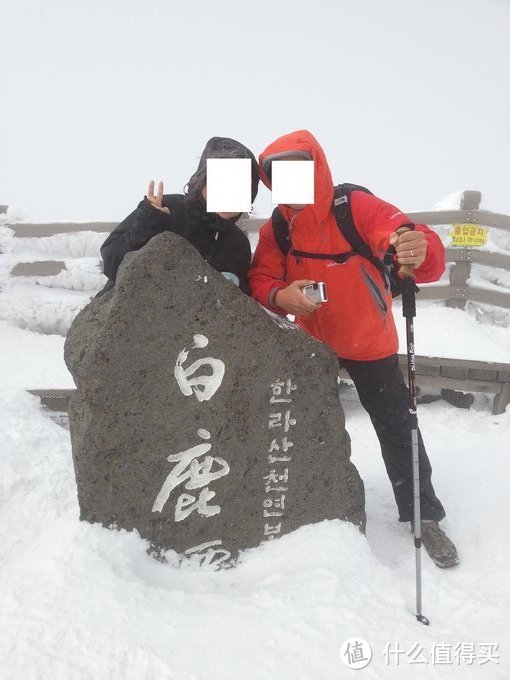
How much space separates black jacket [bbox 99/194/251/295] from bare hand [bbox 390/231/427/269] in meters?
0.76

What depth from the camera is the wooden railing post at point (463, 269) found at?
6477mm

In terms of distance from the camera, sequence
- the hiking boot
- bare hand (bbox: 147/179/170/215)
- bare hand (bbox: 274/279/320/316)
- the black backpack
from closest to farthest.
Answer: bare hand (bbox: 147/179/170/215) < bare hand (bbox: 274/279/320/316) < the black backpack < the hiking boot

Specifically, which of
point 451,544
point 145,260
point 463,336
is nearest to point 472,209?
point 463,336

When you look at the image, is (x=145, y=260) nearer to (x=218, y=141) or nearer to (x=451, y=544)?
(x=218, y=141)

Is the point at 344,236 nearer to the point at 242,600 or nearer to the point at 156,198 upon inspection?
the point at 156,198

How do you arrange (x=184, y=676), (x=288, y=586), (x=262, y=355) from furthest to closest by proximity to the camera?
1. (x=262, y=355)
2. (x=288, y=586)
3. (x=184, y=676)

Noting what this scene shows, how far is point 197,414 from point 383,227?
1201mm

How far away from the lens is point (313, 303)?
94.0 inches

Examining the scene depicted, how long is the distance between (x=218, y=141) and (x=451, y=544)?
2.34 meters

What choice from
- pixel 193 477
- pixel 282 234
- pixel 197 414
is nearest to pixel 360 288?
pixel 282 234

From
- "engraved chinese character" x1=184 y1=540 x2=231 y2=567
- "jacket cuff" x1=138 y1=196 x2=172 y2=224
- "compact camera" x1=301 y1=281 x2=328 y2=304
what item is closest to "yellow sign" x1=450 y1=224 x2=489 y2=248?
"compact camera" x1=301 y1=281 x2=328 y2=304

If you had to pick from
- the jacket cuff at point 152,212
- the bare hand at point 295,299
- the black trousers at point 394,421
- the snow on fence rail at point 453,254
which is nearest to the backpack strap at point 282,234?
the bare hand at point 295,299

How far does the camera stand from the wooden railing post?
6477 mm

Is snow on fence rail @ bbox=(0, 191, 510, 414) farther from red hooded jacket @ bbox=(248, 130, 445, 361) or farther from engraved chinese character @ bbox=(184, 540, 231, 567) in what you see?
engraved chinese character @ bbox=(184, 540, 231, 567)
